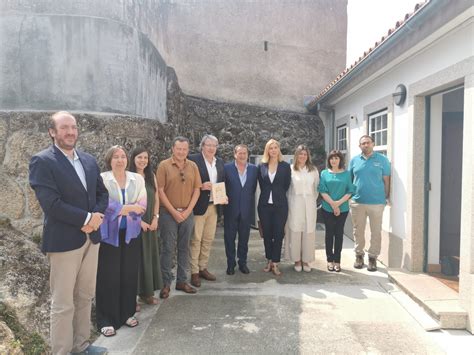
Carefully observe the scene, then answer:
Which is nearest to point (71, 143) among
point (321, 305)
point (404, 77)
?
point (321, 305)

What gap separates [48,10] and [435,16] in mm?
4150

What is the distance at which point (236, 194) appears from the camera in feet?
15.8

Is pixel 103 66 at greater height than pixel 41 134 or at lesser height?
greater

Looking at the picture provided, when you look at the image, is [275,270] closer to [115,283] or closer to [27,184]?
[115,283]

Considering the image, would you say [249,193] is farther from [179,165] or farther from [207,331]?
[207,331]

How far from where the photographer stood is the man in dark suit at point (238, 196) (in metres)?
4.84

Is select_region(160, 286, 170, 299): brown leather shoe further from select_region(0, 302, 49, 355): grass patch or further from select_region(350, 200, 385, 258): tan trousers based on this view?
select_region(350, 200, 385, 258): tan trousers

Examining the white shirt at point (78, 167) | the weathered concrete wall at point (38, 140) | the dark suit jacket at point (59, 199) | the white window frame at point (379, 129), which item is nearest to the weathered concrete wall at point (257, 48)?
the weathered concrete wall at point (38, 140)

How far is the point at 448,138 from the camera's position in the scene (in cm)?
541

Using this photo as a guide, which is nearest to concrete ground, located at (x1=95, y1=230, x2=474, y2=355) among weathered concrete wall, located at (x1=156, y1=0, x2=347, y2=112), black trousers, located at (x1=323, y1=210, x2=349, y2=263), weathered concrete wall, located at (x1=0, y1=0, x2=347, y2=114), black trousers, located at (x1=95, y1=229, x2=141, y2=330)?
black trousers, located at (x1=95, y1=229, x2=141, y2=330)

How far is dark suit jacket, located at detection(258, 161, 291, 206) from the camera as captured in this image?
4.93 m

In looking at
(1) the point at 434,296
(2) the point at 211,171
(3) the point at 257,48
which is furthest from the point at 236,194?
(3) the point at 257,48

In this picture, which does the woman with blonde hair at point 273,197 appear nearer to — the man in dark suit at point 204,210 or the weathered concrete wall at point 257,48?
the man in dark suit at point 204,210

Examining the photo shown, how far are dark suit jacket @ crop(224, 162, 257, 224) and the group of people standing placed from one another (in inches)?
0.5
